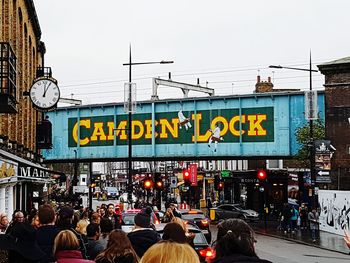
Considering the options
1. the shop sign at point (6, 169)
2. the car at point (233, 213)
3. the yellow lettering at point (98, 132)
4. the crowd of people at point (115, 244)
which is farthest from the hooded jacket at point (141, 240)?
the car at point (233, 213)

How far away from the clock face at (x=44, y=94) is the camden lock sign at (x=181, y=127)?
1533 cm

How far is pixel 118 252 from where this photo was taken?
6773 mm

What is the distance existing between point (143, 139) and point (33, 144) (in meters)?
7.92

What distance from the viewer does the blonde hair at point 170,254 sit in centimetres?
376

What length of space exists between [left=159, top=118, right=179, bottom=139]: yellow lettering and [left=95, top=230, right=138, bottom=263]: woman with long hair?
34275 mm

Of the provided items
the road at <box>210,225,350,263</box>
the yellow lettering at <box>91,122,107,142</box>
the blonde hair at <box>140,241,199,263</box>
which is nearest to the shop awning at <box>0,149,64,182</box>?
the road at <box>210,225,350,263</box>

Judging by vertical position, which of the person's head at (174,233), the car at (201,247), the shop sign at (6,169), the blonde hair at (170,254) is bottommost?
the car at (201,247)

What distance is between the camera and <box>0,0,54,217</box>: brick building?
19094 millimetres

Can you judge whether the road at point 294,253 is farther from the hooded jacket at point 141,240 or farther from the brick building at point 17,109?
the hooded jacket at point 141,240

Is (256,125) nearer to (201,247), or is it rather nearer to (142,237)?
(201,247)

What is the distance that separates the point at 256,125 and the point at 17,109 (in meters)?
18.0

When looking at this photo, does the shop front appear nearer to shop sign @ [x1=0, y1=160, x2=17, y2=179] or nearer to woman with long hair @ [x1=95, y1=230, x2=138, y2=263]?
shop sign @ [x1=0, y1=160, x2=17, y2=179]

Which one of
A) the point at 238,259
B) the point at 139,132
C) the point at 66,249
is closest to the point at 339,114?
the point at 139,132

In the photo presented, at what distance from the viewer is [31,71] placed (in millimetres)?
35438
